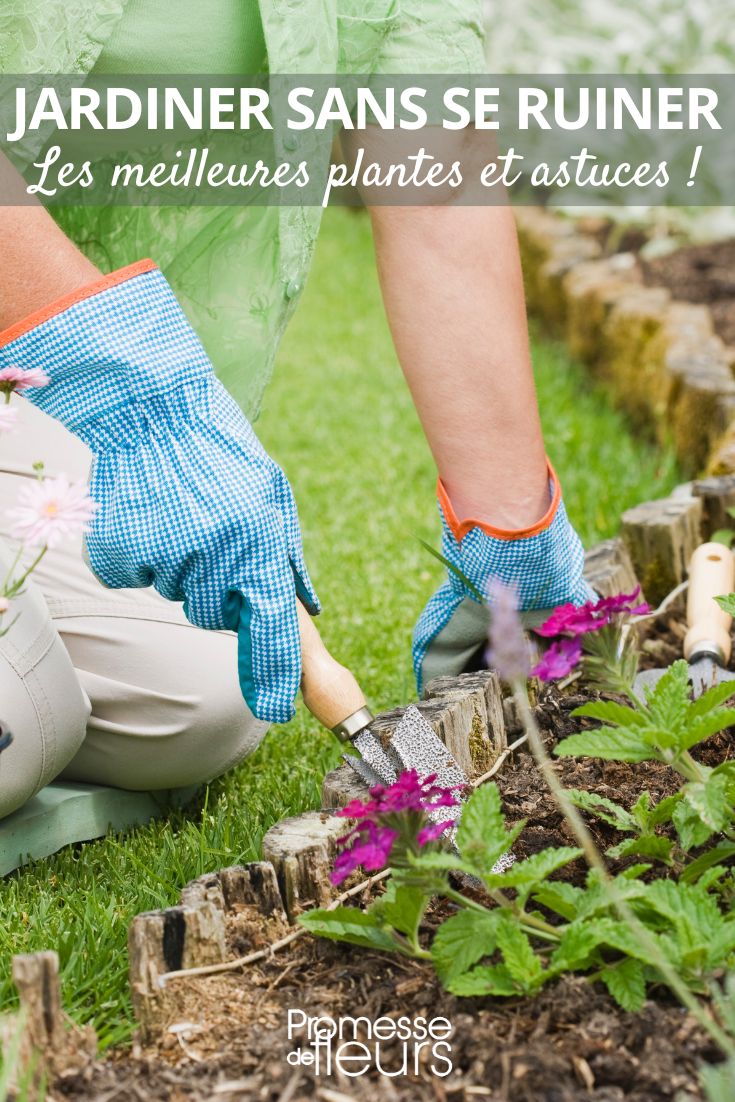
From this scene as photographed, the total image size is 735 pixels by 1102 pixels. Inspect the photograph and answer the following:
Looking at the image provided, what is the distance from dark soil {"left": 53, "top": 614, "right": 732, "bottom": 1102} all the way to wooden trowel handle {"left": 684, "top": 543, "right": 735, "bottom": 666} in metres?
0.75

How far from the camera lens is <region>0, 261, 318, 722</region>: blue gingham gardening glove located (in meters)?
1.26

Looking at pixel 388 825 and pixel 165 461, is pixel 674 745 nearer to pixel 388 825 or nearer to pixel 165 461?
pixel 388 825

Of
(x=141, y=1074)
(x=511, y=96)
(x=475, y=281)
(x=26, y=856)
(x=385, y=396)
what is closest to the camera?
(x=141, y=1074)

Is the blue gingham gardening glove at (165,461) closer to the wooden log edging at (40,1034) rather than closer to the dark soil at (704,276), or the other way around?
the wooden log edging at (40,1034)

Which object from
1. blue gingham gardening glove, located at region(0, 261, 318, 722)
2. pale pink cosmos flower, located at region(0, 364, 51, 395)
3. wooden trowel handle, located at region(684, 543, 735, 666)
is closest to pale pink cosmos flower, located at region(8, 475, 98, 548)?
pale pink cosmos flower, located at region(0, 364, 51, 395)

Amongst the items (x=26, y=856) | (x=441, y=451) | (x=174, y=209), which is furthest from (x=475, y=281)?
(x=26, y=856)

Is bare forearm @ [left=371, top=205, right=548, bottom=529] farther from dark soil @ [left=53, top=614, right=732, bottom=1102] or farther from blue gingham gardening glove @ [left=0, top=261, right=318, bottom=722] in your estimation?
dark soil @ [left=53, top=614, right=732, bottom=1102]

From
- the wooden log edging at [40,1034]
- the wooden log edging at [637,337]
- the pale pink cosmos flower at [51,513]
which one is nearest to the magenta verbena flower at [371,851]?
the wooden log edging at [40,1034]

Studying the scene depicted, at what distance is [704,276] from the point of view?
12.9ft

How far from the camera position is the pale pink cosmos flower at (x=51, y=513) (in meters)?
0.96

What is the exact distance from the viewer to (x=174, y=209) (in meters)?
1.93

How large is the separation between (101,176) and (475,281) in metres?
0.59

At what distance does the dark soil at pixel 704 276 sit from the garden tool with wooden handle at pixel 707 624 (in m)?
1.63

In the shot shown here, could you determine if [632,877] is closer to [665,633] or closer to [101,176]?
[665,633]
